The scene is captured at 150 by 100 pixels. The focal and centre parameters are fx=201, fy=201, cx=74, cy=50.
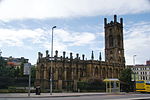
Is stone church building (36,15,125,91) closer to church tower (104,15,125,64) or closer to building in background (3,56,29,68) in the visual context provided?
church tower (104,15,125,64)

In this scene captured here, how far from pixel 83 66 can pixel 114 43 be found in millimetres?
21874

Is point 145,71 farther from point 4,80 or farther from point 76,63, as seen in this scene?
point 4,80

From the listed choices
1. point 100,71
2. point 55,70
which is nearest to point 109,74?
point 100,71

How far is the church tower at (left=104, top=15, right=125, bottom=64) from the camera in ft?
277

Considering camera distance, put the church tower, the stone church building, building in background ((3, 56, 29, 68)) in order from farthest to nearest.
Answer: building in background ((3, 56, 29, 68)) < the church tower < the stone church building

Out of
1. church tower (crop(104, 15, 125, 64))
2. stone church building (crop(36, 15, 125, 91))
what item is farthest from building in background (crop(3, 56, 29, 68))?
church tower (crop(104, 15, 125, 64))

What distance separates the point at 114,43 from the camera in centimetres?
8469

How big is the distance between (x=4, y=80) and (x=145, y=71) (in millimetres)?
89528

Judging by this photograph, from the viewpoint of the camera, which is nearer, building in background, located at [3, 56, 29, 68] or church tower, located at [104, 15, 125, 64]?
church tower, located at [104, 15, 125, 64]

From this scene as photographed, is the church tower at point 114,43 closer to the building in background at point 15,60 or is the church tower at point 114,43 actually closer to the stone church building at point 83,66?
the stone church building at point 83,66

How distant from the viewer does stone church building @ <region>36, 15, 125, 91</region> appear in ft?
205

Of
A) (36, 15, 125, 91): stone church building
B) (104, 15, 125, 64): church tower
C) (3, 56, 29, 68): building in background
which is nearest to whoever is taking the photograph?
(36, 15, 125, 91): stone church building

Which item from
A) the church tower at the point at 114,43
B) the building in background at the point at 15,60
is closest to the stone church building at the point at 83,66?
the church tower at the point at 114,43

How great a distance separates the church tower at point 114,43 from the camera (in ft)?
277
